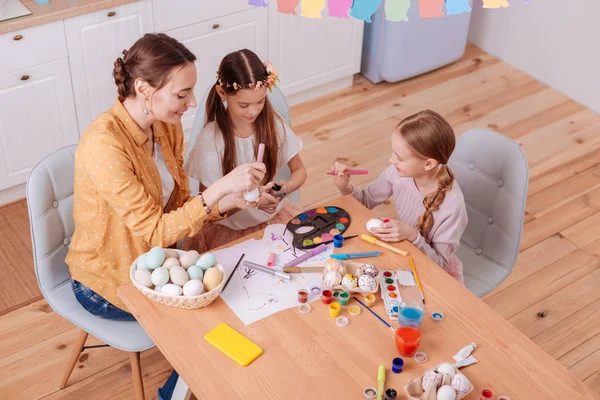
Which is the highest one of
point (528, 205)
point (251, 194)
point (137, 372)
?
point (251, 194)

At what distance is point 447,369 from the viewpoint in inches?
64.5

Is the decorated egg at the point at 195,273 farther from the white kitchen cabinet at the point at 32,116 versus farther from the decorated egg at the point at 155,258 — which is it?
the white kitchen cabinet at the point at 32,116

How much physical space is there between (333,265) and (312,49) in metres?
2.14

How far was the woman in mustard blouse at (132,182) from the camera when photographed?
75.8 inches

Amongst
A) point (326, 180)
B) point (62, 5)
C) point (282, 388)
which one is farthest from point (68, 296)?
point (326, 180)

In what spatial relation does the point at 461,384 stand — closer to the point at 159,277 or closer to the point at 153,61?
the point at 159,277

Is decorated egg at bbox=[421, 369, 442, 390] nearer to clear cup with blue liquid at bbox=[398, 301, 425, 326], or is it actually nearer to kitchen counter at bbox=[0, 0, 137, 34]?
clear cup with blue liquid at bbox=[398, 301, 425, 326]

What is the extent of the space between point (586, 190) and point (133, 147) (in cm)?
229

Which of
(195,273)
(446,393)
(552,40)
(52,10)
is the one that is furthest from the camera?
(552,40)

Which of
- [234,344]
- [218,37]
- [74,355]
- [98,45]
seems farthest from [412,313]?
[218,37]

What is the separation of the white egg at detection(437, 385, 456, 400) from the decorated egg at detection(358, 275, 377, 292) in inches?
13.5

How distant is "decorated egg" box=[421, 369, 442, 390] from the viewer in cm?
160

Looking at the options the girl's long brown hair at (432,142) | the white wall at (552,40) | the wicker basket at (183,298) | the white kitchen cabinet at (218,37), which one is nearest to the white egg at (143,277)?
the wicker basket at (183,298)

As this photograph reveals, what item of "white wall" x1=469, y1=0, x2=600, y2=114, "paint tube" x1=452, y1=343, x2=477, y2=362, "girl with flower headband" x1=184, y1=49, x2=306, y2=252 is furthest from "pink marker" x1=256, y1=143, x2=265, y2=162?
"white wall" x1=469, y1=0, x2=600, y2=114
